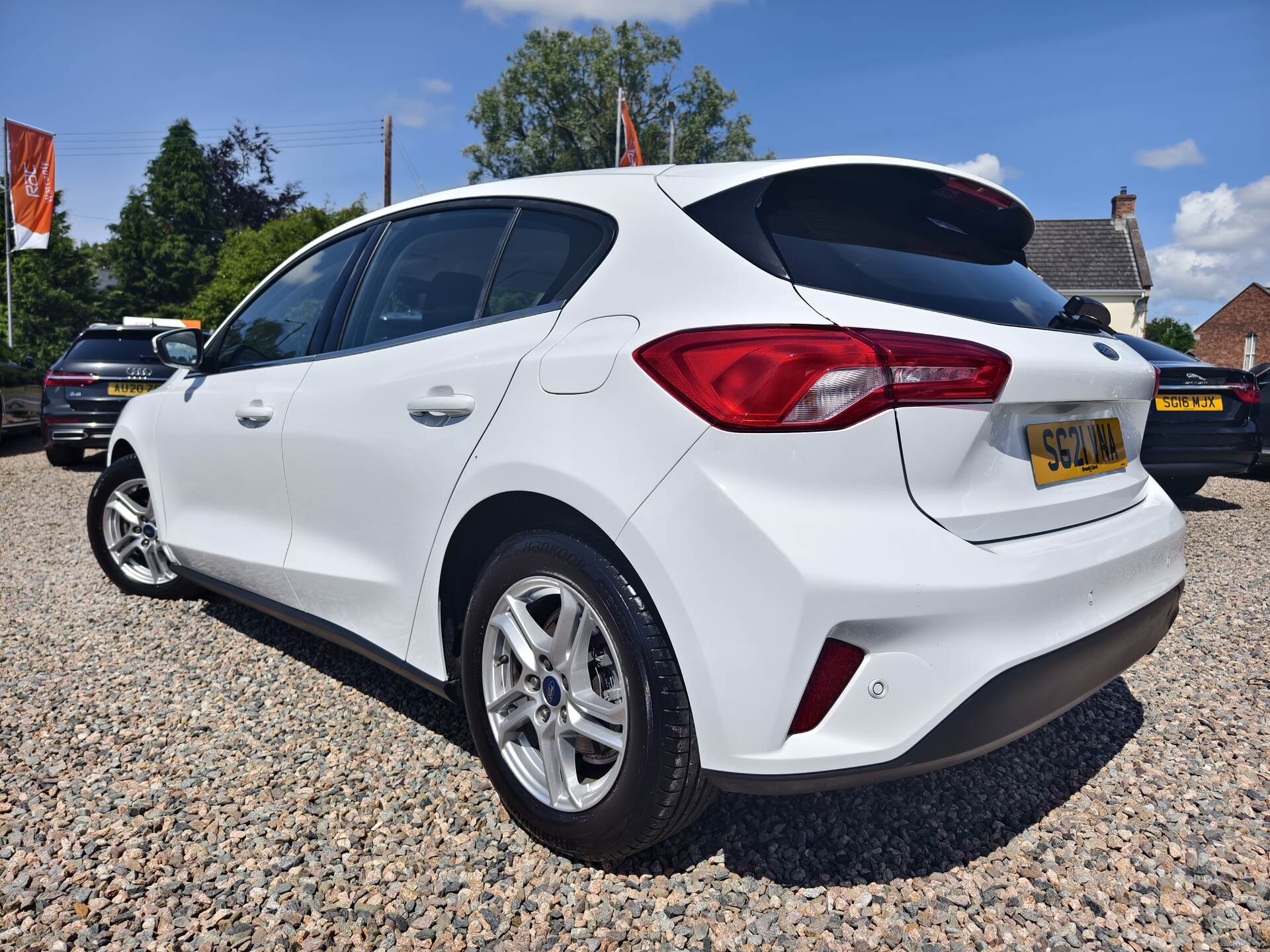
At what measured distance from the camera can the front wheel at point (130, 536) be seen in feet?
14.0

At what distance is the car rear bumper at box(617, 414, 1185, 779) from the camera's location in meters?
1.66

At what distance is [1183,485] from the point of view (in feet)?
27.4

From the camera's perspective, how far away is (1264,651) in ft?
12.6

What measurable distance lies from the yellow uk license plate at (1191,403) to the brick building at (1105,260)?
25.8 m

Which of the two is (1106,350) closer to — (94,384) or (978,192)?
(978,192)

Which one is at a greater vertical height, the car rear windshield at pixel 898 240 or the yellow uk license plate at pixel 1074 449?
the car rear windshield at pixel 898 240

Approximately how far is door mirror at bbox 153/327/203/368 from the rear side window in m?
6.42

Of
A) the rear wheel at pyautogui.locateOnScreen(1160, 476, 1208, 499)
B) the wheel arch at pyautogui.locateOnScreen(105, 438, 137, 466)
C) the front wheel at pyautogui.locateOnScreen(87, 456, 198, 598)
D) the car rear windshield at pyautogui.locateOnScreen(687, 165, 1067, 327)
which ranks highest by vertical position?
the car rear windshield at pyautogui.locateOnScreen(687, 165, 1067, 327)

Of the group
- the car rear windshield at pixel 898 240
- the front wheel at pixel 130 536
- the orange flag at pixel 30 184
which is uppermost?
the orange flag at pixel 30 184

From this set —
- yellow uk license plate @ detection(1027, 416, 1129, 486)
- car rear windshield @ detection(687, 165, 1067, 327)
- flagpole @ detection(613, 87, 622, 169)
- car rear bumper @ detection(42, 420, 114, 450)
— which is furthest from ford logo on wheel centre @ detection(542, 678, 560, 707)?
car rear bumper @ detection(42, 420, 114, 450)

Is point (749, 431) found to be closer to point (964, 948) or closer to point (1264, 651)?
point (964, 948)

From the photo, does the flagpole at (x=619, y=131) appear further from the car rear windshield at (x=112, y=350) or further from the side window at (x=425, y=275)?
the side window at (x=425, y=275)

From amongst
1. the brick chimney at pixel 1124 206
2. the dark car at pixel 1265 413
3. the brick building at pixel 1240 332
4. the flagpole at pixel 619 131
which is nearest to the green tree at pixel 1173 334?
the brick building at pixel 1240 332

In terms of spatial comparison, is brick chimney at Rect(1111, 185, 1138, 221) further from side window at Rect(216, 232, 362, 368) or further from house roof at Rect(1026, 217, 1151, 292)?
side window at Rect(216, 232, 362, 368)
